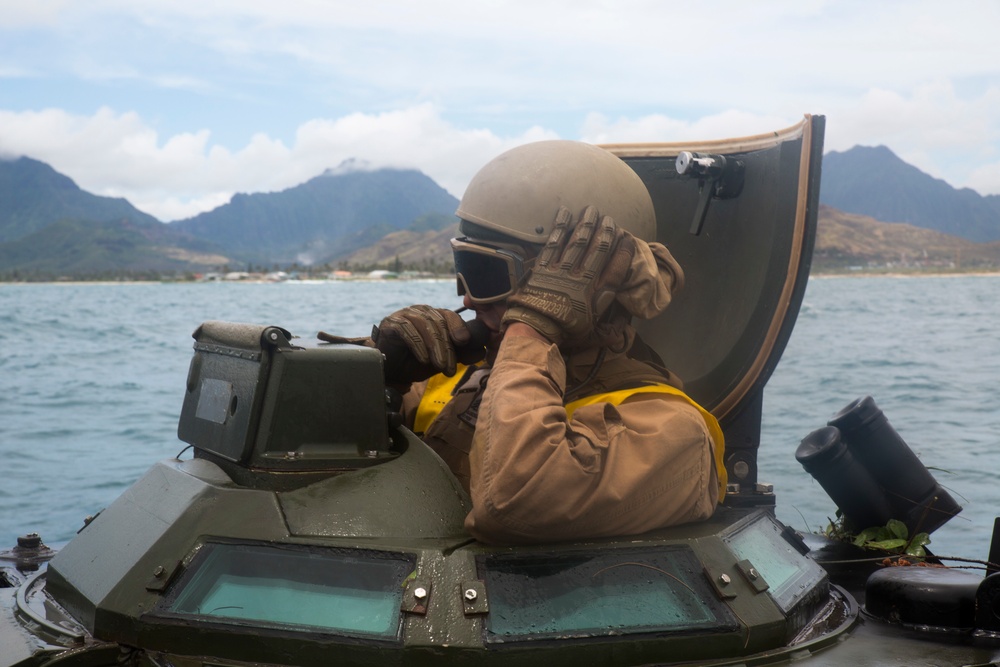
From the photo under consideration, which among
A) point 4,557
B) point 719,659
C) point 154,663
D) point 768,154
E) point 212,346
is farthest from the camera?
point 768,154

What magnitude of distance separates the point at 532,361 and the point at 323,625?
85cm

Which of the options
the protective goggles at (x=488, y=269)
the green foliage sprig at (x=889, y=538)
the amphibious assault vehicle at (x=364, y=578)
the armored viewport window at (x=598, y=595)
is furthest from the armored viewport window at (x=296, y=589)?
the green foliage sprig at (x=889, y=538)

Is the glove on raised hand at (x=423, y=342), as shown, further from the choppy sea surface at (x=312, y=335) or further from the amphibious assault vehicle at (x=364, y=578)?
the choppy sea surface at (x=312, y=335)

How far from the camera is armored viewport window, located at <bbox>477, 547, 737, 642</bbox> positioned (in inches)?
106

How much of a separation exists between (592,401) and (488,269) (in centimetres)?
47

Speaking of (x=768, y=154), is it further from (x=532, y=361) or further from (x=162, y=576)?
(x=162, y=576)

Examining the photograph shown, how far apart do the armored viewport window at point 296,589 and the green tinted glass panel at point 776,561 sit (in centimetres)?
92

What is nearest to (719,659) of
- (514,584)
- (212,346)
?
(514,584)

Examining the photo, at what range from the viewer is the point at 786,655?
2.88 metres

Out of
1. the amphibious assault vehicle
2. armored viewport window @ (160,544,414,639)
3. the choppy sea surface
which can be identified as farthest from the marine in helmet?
the choppy sea surface

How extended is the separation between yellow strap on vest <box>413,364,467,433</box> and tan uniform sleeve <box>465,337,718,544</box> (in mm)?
775

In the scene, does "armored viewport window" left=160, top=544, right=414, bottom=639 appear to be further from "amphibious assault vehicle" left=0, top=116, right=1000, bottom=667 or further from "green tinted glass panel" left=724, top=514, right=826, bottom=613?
"green tinted glass panel" left=724, top=514, right=826, bottom=613

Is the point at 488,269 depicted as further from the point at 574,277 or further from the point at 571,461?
the point at 571,461

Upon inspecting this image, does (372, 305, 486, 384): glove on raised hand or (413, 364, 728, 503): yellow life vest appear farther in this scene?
(372, 305, 486, 384): glove on raised hand
